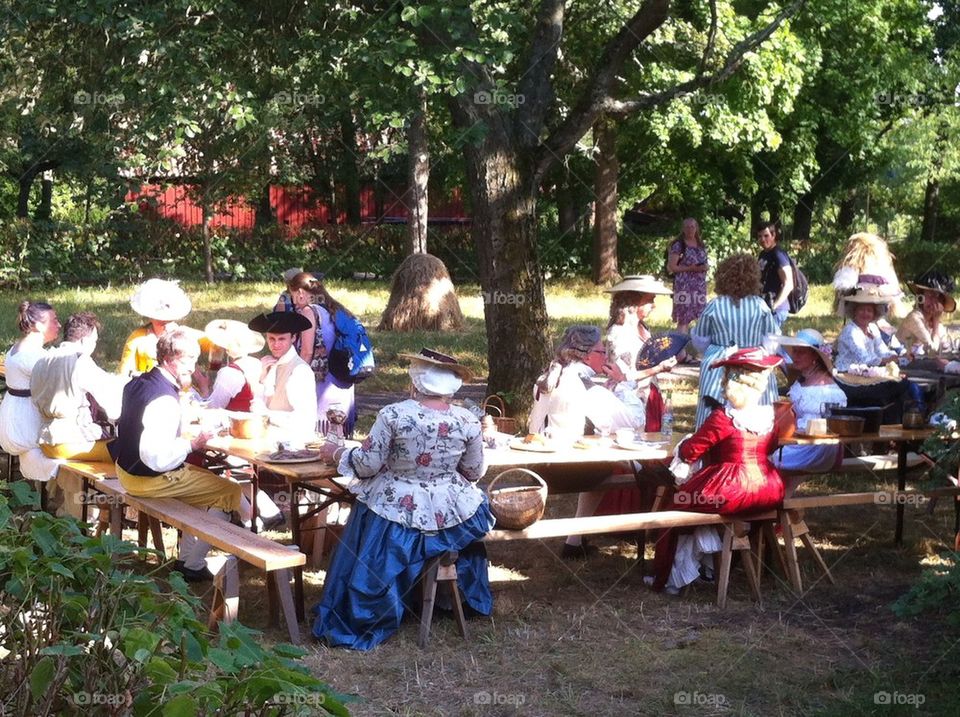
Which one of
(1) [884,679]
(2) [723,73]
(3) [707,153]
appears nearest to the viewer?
(1) [884,679]

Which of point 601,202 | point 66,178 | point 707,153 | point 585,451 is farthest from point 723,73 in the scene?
point 66,178

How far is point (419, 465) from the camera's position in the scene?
→ 6.00 m

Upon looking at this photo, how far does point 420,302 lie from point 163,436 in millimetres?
11649

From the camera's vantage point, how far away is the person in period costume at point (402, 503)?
5.95 meters

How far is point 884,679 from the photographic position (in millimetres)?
5578

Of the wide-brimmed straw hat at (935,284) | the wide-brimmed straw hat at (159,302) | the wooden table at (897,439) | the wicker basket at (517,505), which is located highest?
the wide-brimmed straw hat at (935,284)

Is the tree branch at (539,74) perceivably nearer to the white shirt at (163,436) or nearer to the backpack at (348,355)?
the backpack at (348,355)

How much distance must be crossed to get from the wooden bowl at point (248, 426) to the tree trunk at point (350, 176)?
25798mm

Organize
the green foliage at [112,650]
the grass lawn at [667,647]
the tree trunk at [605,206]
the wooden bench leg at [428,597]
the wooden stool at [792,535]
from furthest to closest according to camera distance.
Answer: the tree trunk at [605,206] → the wooden stool at [792,535] → the wooden bench leg at [428,597] → the grass lawn at [667,647] → the green foliage at [112,650]

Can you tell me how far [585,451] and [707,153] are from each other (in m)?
21.9

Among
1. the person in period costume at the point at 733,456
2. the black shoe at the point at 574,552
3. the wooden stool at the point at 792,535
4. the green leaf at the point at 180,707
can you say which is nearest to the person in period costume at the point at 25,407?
the black shoe at the point at 574,552

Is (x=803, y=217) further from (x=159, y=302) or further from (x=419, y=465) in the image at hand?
(x=419, y=465)

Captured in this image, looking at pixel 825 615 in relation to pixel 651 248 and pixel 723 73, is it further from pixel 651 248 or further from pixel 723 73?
pixel 651 248

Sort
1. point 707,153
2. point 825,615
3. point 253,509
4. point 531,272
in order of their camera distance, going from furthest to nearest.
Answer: point 707,153 < point 531,272 < point 253,509 < point 825,615
